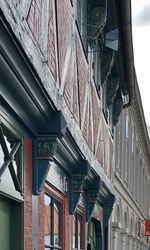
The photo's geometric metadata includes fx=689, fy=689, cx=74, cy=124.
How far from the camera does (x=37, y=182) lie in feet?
20.0

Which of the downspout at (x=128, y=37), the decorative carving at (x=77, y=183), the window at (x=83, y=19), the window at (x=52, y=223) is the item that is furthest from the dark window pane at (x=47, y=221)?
the downspout at (x=128, y=37)

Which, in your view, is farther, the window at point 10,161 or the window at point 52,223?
the window at point 52,223

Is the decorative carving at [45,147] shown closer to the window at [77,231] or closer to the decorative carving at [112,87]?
the window at [77,231]

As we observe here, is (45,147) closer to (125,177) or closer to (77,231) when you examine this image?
(77,231)

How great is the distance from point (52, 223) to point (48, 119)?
5.86 feet

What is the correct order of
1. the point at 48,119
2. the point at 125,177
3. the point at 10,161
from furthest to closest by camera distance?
the point at 125,177 → the point at 48,119 → the point at 10,161

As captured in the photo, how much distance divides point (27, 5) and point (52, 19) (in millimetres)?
1234

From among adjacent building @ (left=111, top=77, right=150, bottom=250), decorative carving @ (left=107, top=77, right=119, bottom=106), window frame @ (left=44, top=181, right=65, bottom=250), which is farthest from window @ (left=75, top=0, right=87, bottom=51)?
adjacent building @ (left=111, top=77, right=150, bottom=250)

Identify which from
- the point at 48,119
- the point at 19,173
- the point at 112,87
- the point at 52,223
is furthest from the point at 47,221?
the point at 112,87

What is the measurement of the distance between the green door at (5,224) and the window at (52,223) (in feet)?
5.32

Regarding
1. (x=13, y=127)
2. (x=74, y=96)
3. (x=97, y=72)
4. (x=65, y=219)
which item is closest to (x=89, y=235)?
(x=97, y=72)

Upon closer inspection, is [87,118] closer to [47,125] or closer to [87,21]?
[87,21]

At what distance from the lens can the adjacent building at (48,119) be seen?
Answer: 5.00 meters

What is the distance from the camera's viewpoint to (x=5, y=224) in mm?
5328
